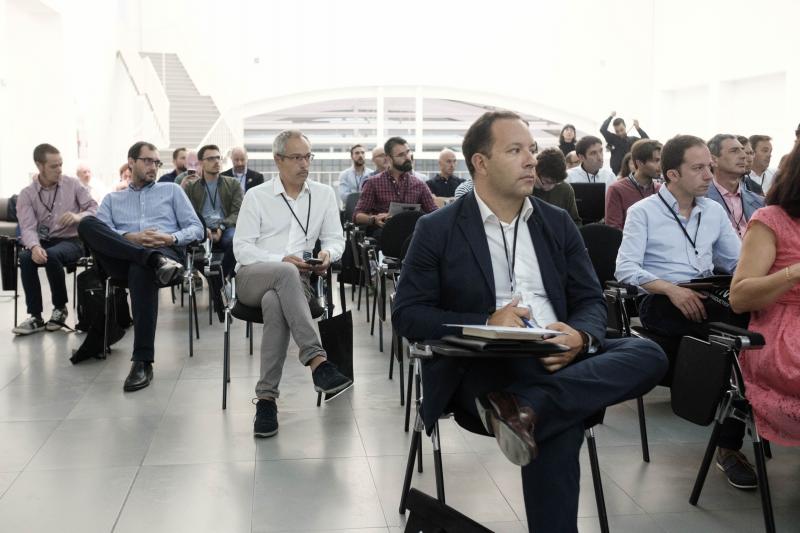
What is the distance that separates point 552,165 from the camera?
5.16 meters

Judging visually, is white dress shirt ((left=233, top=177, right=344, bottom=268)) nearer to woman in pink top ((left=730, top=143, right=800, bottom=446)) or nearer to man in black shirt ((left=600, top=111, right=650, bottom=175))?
woman in pink top ((left=730, top=143, right=800, bottom=446))

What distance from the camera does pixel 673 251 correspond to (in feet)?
11.5

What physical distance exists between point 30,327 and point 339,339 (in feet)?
9.94

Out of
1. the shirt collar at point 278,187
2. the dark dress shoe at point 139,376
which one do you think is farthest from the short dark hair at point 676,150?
the dark dress shoe at point 139,376

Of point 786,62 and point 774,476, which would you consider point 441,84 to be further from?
point 774,476

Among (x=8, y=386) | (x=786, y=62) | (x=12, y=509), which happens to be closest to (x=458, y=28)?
(x=786, y=62)

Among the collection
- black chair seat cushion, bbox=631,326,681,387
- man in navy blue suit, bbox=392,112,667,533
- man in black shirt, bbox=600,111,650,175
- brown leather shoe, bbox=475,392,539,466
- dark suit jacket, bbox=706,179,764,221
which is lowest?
black chair seat cushion, bbox=631,326,681,387

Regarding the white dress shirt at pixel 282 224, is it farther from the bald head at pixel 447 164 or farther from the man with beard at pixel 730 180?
the bald head at pixel 447 164

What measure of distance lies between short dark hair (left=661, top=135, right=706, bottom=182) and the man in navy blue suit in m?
1.21

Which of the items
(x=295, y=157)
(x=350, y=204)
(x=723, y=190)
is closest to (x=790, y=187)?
(x=723, y=190)

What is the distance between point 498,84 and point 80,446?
1901cm

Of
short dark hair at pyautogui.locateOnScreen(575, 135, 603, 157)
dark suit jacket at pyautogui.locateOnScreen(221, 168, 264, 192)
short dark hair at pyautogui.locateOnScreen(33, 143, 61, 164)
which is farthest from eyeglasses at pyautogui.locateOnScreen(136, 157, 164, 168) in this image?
short dark hair at pyautogui.locateOnScreen(575, 135, 603, 157)

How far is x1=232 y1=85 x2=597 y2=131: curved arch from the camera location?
2123 cm

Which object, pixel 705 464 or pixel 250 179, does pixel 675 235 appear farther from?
pixel 250 179
